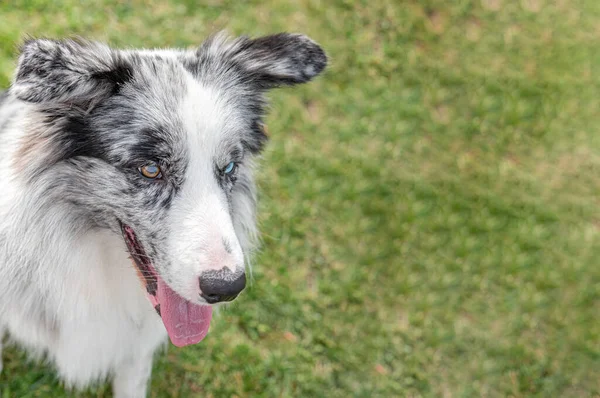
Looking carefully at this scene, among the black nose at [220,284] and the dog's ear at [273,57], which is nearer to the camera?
the black nose at [220,284]

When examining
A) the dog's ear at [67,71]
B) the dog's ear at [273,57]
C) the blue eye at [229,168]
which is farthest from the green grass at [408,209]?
the dog's ear at [67,71]

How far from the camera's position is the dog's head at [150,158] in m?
2.11

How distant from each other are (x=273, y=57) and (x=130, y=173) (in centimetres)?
76

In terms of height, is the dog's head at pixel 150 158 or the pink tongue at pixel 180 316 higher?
the dog's head at pixel 150 158

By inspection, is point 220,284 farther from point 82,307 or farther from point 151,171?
point 82,307

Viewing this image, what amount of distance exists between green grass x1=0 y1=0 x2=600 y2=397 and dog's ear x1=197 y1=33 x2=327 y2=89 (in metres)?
1.78

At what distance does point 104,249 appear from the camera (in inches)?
96.4

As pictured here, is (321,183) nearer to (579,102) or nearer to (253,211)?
(253,211)

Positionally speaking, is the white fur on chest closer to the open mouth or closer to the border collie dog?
the border collie dog

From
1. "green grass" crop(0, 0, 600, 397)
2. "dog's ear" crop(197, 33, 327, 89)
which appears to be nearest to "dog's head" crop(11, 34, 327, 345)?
"dog's ear" crop(197, 33, 327, 89)

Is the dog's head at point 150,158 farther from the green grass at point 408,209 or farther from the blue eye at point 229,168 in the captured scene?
the green grass at point 408,209

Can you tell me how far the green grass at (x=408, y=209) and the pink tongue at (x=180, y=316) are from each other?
1.09m

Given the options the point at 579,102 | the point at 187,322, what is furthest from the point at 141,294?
the point at 579,102

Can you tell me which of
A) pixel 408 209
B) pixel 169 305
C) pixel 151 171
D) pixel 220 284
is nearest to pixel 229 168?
pixel 151 171
